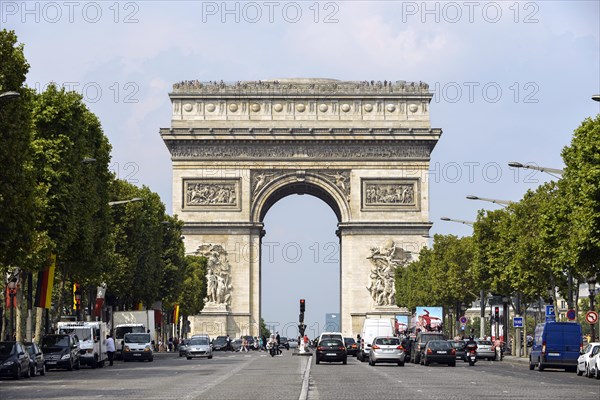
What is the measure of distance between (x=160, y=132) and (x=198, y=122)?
11.5 ft

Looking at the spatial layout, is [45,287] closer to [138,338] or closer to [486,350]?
[138,338]

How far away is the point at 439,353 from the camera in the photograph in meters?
77.8

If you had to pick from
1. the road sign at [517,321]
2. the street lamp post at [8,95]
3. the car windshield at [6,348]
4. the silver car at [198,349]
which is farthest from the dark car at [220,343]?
the street lamp post at [8,95]

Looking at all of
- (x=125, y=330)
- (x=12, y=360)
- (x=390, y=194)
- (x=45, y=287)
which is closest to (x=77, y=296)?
(x=125, y=330)

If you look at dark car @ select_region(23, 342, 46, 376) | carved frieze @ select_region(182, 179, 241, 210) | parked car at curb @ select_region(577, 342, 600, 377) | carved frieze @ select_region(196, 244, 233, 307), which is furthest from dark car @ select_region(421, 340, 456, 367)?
carved frieze @ select_region(182, 179, 241, 210)

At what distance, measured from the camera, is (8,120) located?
5406cm

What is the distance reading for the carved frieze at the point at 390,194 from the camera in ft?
439

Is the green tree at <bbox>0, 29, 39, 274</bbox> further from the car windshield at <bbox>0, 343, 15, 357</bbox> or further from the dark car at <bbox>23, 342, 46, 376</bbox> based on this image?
the dark car at <bbox>23, 342, 46, 376</bbox>

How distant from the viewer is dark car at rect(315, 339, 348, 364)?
79.8 meters

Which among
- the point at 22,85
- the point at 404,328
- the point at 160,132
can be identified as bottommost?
the point at 404,328

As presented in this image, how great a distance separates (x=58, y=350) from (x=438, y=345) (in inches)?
829

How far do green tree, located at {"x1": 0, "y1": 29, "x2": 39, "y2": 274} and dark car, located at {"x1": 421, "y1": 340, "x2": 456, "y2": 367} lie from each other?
88.6 feet

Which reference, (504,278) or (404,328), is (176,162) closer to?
(404,328)

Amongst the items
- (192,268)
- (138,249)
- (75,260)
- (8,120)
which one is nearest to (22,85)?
(8,120)
